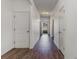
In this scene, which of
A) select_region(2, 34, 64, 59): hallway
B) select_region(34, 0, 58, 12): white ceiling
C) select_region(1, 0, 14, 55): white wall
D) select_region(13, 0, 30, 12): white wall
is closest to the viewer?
select_region(2, 34, 64, 59): hallway

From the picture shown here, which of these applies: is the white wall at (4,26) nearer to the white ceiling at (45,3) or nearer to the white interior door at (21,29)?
the white interior door at (21,29)

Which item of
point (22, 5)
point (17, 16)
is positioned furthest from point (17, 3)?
point (17, 16)

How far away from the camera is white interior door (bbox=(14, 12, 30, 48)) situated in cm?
589

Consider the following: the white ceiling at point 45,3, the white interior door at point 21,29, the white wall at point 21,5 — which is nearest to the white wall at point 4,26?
the white interior door at point 21,29

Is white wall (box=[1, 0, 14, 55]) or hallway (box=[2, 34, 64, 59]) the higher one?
white wall (box=[1, 0, 14, 55])

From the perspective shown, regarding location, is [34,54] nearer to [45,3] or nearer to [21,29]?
[21,29]

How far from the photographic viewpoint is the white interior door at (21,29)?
589 centimetres

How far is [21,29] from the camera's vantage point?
594 cm

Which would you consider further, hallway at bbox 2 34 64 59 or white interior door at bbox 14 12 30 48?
white interior door at bbox 14 12 30 48

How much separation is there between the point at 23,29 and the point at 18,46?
1.09 metres

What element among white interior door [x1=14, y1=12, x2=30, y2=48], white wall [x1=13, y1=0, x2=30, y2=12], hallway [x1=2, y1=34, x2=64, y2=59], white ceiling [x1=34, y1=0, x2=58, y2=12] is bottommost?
hallway [x1=2, y1=34, x2=64, y2=59]

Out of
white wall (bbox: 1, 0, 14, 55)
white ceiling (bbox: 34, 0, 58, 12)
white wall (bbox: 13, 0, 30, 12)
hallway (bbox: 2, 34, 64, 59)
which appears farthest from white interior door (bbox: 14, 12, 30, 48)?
white ceiling (bbox: 34, 0, 58, 12)

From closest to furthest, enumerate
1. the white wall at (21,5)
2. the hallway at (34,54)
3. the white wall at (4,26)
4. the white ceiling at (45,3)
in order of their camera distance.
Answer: the hallway at (34,54), the white wall at (4,26), the white wall at (21,5), the white ceiling at (45,3)

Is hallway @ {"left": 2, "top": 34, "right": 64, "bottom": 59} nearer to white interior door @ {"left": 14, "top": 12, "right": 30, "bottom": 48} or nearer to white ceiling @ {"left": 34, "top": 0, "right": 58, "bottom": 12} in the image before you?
white interior door @ {"left": 14, "top": 12, "right": 30, "bottom": 48}
